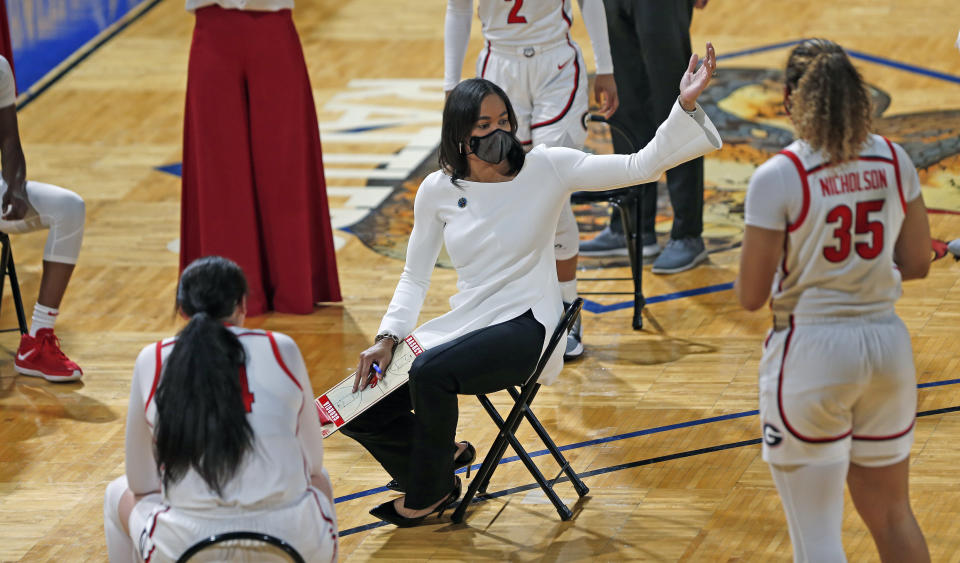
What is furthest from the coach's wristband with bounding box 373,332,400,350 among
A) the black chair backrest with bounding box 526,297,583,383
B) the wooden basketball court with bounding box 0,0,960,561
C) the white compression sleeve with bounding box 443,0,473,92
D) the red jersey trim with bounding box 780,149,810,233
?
the white compression sleeve with bounding box 443,0,473,92

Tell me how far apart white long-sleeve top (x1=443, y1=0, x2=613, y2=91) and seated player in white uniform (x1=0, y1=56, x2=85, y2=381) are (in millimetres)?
1552

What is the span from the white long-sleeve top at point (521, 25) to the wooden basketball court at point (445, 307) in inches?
41.7

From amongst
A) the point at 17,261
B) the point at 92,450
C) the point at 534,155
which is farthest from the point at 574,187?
the point at 17,261

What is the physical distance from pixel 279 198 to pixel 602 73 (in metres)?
1.45

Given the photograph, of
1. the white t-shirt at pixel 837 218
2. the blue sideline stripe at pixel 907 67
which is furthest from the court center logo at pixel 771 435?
the blue sideline stripe at pixel 907 67

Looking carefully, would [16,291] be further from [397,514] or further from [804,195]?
[804,195]

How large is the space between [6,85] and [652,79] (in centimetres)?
265

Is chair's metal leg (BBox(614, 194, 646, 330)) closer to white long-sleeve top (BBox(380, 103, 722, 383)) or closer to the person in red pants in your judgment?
the person in red pants

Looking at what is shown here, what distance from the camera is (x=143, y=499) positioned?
309 cm

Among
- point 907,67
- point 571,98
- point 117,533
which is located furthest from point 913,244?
point 907,67

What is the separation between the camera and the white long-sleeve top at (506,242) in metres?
3.86

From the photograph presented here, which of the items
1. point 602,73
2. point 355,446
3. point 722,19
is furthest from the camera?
point 722,19

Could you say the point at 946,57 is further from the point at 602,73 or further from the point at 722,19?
the point at 602,73

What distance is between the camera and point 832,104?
2.80m
